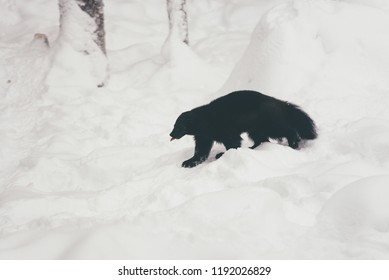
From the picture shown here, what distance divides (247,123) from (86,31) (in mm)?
4056

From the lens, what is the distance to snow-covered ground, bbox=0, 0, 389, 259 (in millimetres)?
2336

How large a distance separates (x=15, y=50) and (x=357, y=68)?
21.7 feet

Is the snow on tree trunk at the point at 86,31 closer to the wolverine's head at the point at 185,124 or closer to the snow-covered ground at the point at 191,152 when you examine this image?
the snow-covered ground at the point at 191,152

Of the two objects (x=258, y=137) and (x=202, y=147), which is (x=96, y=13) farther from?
(x=258, y=137)

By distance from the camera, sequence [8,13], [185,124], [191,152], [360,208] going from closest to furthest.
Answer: [360,208]
[185,124]
[191,152]
[8,13]

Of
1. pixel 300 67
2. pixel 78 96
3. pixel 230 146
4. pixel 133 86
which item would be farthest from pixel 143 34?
pixel 230 146

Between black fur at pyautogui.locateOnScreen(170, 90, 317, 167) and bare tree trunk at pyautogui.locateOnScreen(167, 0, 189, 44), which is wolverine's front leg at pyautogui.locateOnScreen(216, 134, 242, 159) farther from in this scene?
bare tree trunk at pyautogui.locateOnScreen(167, 0, 189, 44)

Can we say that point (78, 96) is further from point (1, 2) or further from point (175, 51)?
point (1, 2)

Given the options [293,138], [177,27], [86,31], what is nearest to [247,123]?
[293,138]

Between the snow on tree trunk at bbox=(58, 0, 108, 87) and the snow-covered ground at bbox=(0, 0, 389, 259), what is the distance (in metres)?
0.17

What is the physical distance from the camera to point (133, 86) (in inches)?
284

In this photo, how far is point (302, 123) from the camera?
4297 mm

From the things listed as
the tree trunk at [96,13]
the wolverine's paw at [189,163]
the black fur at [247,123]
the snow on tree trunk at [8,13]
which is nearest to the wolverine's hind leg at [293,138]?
the black fur at [247,123]

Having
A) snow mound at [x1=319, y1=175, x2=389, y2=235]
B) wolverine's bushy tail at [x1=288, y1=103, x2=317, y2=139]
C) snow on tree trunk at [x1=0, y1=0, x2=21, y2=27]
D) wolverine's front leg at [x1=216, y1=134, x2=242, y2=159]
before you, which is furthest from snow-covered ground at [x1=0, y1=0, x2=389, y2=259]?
snow on tree trunk at [x1=0, y1=0, x2=21, y2=27]
